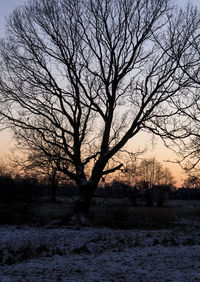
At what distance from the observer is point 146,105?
16469mm

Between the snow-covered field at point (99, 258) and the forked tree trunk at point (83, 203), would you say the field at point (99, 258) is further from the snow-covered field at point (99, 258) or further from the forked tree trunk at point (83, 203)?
the forked tree trunk at point (83, 203)

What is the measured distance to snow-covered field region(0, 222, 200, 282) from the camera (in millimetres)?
6012

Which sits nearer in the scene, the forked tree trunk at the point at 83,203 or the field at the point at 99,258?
the field at the point at 99,258

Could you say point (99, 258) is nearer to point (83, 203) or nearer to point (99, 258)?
point (99, 258)

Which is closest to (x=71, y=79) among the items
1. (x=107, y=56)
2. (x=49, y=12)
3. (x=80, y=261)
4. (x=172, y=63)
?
(x=107, y=56)

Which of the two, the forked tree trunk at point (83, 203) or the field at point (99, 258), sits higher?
the forked tree trunk at point (83, 203)

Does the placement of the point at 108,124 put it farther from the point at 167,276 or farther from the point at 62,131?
the point at 167,276

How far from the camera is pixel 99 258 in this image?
7781 mm

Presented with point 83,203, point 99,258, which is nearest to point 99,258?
point 99,258

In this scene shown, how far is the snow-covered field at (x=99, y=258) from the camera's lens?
6012 mm

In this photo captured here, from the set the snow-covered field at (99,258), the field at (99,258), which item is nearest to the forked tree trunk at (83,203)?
the field at (99,258)

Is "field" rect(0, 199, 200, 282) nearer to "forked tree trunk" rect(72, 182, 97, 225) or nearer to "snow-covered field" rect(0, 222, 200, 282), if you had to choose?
"snow-covered field" rect(0, 222, 200, 282)

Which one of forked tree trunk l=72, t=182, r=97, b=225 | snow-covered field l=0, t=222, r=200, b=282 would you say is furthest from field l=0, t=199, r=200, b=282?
forked tree trunk l=72, t=182, r=97, b=225

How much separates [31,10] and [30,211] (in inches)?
436
